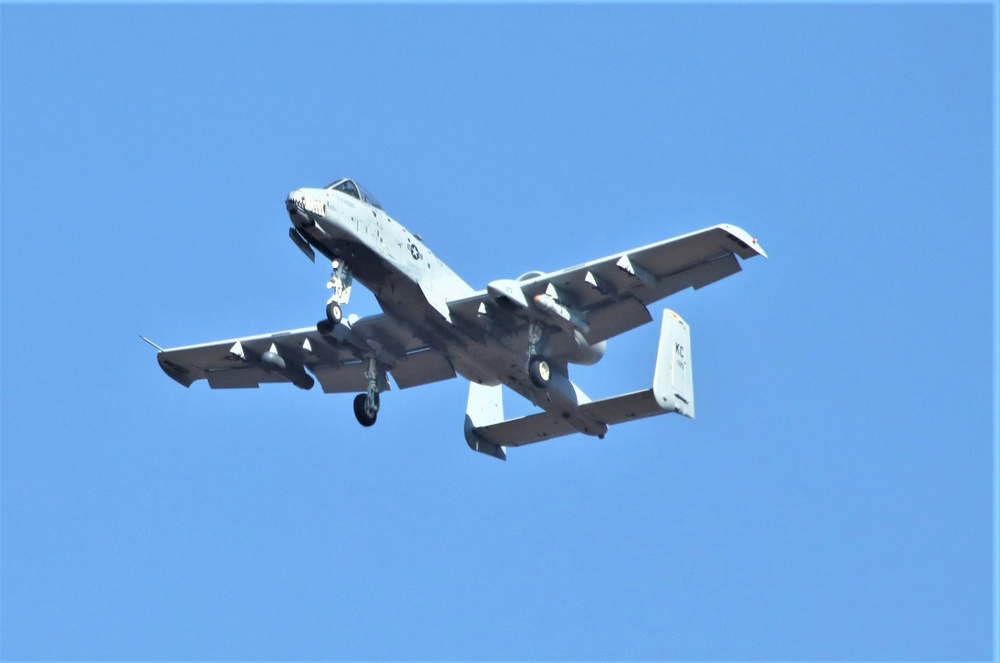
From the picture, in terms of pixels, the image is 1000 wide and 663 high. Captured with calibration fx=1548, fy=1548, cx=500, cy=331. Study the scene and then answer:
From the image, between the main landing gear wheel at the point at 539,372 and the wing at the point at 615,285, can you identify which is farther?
the main landing gear wheel at the point at 539,372

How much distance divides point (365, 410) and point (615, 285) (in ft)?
24.1

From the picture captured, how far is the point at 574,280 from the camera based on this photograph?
3594cm

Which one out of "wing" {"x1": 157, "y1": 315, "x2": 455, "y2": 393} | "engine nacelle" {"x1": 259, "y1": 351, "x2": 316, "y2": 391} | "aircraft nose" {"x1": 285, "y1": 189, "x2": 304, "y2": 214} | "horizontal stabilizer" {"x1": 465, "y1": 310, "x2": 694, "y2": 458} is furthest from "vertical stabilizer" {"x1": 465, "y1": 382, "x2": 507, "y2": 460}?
"aircraft nose" {"x1": 285, "y1": 189, "x2": 304, "y2": 214}

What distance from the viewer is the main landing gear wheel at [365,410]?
38875 millimetres

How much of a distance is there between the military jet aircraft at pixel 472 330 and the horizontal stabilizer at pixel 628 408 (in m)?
0.04

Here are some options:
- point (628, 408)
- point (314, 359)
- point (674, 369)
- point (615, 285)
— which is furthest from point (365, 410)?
point (674, 369)

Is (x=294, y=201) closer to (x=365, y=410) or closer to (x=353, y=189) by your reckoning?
(x=353, y=189)

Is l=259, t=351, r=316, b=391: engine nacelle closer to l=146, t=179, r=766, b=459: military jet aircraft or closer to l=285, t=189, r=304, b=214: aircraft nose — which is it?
l=146, t=179, r=766, b=459: military jet aircraft

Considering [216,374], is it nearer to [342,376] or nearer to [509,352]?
[342,376]

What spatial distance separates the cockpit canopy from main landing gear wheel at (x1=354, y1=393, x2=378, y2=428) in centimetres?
559

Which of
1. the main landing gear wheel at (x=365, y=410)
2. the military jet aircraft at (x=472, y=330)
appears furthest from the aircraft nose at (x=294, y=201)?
the main landing gear wheel at (x=365, y=410)

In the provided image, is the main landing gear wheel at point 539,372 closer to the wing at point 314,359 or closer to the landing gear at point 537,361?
the landing gear at point 537,361

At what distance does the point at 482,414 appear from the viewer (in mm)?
41594

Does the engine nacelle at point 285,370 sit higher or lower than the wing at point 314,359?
lower
